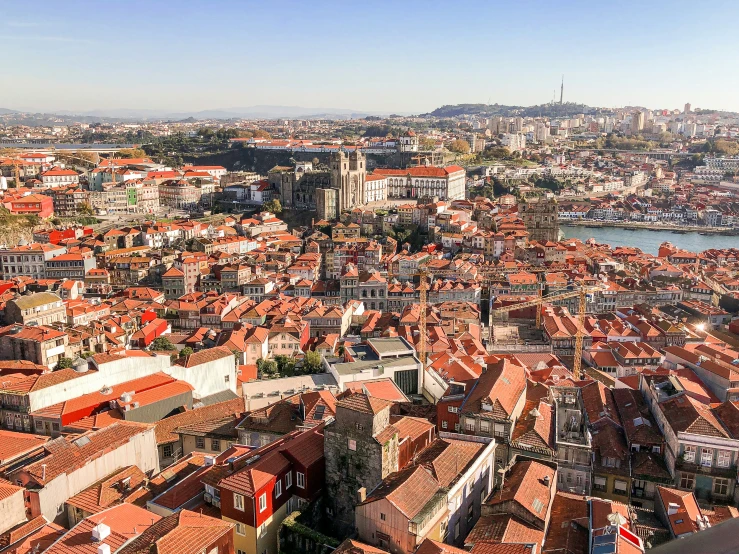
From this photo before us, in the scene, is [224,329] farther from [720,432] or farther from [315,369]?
[720,432]

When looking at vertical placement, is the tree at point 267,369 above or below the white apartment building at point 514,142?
below

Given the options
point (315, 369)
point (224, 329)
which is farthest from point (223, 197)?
point (315, 369)

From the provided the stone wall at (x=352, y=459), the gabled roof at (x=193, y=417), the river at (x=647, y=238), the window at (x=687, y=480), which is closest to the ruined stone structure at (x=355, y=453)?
the stone wall at (x=352, y=459)

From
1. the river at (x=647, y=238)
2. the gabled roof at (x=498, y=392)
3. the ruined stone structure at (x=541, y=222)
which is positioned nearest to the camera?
the gabled roof at (x=498, y=392)

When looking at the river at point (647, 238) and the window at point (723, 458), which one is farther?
the river at point (647, 238)

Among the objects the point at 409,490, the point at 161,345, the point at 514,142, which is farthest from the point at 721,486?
the point at 514,142

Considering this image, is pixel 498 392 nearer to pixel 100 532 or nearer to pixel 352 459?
pixel 352 459

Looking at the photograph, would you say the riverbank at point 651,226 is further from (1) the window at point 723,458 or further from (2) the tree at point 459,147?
(1) the window at point 723,458
